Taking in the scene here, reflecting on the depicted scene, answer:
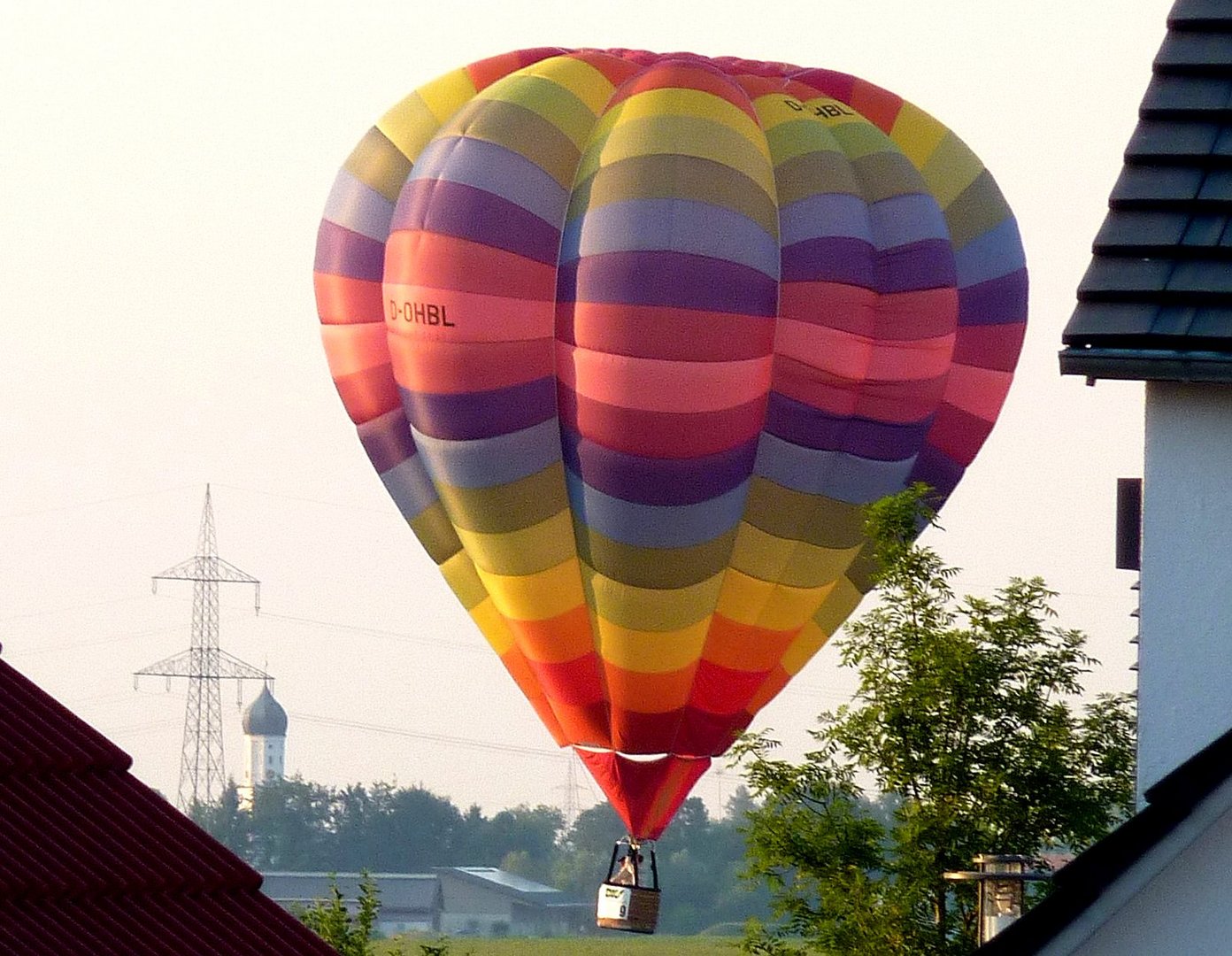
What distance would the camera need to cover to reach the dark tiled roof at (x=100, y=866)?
378 inches

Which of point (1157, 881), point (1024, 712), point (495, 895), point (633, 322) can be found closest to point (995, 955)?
point (1157, 881)

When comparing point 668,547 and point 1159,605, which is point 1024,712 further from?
point 668,547

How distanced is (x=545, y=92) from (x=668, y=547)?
4516 mm

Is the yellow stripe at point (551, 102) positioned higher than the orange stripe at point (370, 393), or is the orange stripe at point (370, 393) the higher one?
the yellow stripe at point (551, 102)

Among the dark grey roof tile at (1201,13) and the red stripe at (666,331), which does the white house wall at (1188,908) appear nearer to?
the dark grey roof tile at (1201,13)

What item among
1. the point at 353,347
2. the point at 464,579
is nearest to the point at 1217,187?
the point at 464,579

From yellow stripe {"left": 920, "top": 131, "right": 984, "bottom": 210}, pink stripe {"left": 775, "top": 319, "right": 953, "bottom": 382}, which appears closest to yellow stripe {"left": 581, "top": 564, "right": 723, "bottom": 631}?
pink stripe {"left": 775, "top": 319, "right": 953, "bottom": 382}

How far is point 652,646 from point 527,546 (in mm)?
1565

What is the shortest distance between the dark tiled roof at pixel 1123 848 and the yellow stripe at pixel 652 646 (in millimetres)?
16466

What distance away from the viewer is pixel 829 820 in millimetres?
17266

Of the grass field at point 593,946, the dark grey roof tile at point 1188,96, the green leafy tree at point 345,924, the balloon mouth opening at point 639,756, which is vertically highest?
the dark grey roof tile at point 1188,96

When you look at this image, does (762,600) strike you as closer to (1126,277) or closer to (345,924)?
(345,924)

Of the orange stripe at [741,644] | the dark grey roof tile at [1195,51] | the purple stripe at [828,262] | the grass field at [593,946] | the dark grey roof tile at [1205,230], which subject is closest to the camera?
the dark grey roof tile at [1205,230]

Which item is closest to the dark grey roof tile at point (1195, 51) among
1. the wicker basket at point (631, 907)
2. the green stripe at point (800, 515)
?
the green stripe at point (800, 515)
